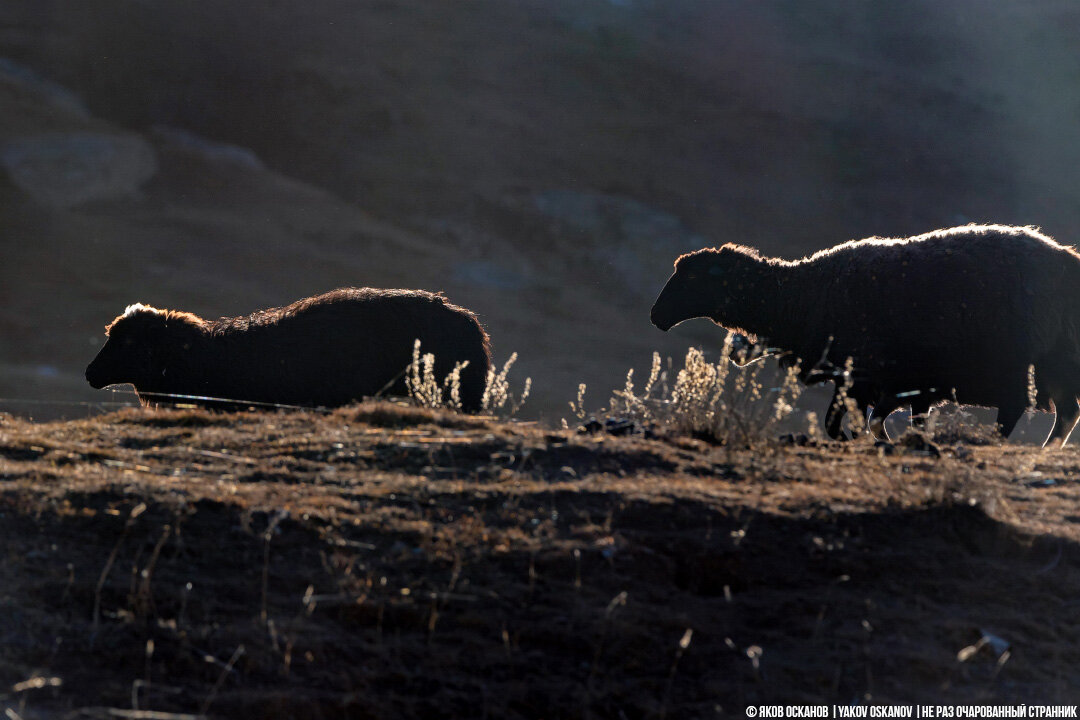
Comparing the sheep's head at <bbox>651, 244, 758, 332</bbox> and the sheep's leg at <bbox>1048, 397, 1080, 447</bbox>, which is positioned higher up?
the sheep's head at <bbox>651, 244, 758, 332</bbox>

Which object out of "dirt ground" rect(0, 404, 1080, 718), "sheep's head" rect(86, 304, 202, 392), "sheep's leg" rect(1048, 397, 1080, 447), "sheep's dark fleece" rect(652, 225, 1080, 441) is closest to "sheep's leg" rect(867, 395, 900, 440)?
"sheep's dark fleece" rect(652, 225, 1080, 441)

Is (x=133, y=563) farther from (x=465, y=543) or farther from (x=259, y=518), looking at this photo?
(x=465, y=543)

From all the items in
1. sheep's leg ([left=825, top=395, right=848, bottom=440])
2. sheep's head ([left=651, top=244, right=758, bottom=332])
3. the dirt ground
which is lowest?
the dirt ground

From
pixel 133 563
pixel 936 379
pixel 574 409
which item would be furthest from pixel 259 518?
pixel 936 379

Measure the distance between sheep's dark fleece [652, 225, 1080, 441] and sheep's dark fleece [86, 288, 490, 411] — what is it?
A: 4.09 metres

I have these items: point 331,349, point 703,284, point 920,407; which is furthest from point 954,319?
point 331,349

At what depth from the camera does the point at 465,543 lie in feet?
13.4

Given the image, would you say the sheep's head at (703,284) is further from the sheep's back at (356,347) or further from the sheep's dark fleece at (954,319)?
the sheep's back at (356,347)

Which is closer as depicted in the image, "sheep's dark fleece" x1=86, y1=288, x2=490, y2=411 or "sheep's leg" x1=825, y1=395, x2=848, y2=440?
"sheep's leg" x1=825, y1=395, x2=848, y2=440

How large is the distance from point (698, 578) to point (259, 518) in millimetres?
2069

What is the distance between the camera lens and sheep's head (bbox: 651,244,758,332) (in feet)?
36.0

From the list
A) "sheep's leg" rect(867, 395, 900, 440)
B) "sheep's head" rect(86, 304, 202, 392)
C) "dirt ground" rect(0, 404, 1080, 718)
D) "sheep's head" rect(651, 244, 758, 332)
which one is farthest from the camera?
"sheep's head" rect(86, 304, 202, 392)

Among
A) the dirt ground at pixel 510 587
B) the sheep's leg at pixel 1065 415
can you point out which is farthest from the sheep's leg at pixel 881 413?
the dirt ground at pixel 510 587

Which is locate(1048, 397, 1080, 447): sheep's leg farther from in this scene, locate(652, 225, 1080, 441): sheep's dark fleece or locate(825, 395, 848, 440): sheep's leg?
locate(825, 395, 848, 440): sheep's leg
